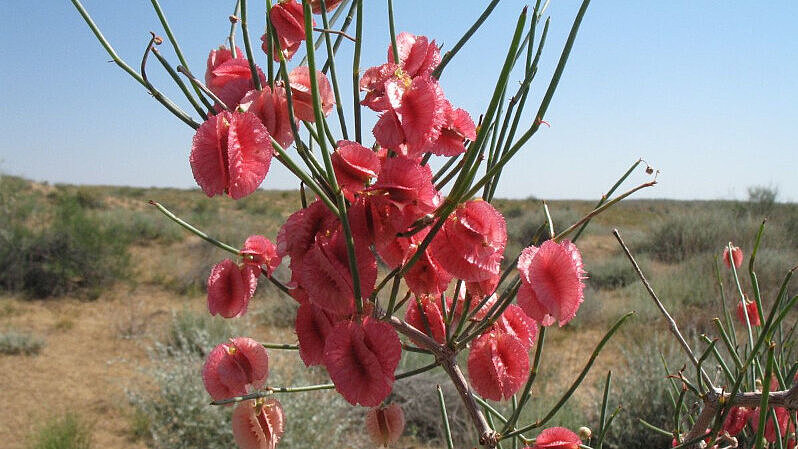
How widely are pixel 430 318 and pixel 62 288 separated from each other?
29.7 ft

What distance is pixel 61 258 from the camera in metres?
8.52

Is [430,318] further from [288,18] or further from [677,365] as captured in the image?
[677,365]

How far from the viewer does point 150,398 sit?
442cm

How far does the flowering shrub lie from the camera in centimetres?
52

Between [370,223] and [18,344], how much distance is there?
670cm

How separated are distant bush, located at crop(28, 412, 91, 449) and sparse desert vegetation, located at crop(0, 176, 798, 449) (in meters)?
0.31

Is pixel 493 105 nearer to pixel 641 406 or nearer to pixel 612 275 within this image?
pixel 641 406

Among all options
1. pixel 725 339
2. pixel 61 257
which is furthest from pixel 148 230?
pixel 725 339

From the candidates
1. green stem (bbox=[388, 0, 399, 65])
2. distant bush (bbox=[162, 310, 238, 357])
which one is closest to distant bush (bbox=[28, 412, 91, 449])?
distant bush (bbox=[162, 310, 238, 357])

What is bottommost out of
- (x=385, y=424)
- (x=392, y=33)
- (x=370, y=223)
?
(x=385, y=424)

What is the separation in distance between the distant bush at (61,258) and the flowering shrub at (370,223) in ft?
28.5

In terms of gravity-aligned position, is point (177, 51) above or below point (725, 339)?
above

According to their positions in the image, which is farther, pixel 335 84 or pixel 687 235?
pixel 687 235

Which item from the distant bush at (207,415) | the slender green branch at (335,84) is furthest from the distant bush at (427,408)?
the slender green branch at (335,84)
